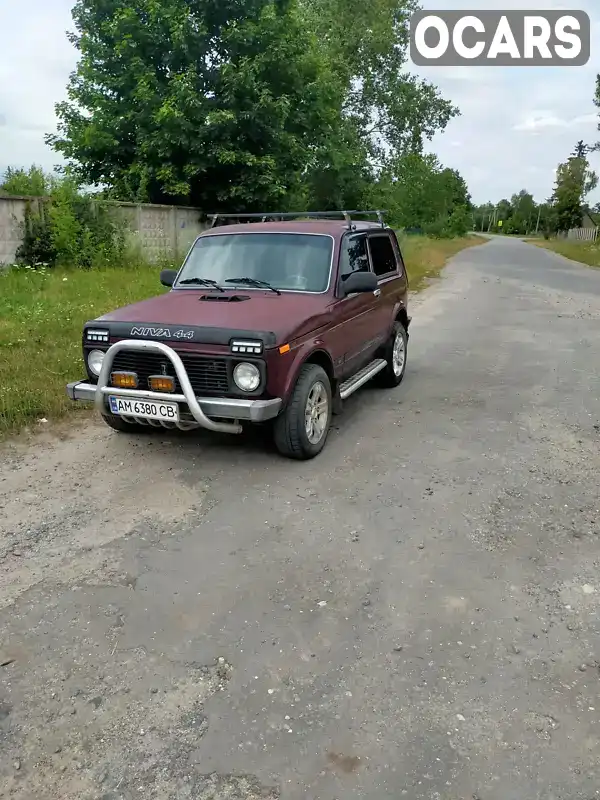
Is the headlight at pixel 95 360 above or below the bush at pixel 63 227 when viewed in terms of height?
below

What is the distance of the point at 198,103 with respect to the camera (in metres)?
16.3

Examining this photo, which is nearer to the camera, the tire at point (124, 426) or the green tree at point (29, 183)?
the tire at point (124, 426)

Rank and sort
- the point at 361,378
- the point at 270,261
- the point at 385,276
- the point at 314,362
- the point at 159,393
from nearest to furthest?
the point at 159,393 → the point at 314,362 → the point at 270,261 → the point at 361,378 → the point at 385,276

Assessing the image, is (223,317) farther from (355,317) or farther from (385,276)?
(385,276)

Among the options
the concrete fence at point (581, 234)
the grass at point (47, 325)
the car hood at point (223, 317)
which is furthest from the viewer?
the concrete fence at point (581, 234)

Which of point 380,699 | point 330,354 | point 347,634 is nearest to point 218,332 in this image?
point 330,354

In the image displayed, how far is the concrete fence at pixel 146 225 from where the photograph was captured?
13547mm

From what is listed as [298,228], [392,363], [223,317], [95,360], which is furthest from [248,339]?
[392,363]

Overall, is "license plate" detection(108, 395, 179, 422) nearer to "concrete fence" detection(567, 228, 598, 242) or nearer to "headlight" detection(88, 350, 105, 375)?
"headlight" detection(88, 350, 105, 375)

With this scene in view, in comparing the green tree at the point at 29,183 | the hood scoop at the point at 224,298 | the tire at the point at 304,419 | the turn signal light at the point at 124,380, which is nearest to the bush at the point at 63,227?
the green tree at the point at 29,183

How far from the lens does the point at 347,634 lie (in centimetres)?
319

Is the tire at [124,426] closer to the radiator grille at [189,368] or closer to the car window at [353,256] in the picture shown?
the radiator grille at [189,368]

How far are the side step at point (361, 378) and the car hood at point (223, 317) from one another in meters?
0.81

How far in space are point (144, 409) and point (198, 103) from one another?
44.7ft
